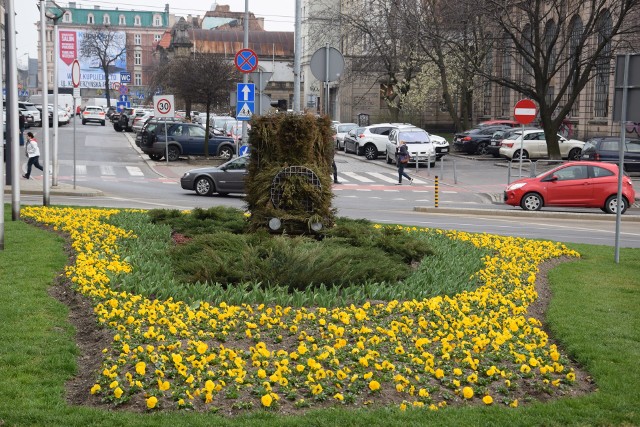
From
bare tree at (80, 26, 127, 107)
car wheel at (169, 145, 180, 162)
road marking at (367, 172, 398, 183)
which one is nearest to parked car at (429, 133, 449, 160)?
road marking at (367, 172, 398, 183)

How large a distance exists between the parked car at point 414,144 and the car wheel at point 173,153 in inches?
394

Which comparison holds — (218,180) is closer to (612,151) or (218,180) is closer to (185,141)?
(185,141)

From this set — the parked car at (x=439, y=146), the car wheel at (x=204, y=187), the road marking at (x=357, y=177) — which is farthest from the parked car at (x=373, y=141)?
the car wheel at (x=204, y=187)

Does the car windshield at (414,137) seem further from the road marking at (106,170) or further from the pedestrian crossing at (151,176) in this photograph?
the road marking at (106,170)

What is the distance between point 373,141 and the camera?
50.2 metres

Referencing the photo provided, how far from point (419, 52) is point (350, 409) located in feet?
183

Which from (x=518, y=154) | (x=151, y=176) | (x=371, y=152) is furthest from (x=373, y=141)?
(x=151, y=176)

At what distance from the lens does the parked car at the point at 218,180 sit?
29858mm

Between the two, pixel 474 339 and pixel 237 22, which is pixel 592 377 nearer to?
pixel 474 339

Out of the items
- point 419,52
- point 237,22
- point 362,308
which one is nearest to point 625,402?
point 362,308

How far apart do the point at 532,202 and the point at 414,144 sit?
16.4 m

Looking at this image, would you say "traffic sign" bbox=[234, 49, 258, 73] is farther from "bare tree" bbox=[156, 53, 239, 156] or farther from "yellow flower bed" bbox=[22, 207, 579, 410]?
"bare tree" bbox=[156, 53, 239, 156]

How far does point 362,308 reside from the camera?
9.65 m

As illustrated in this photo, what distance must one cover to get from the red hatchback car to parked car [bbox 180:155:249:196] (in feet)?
26.8
